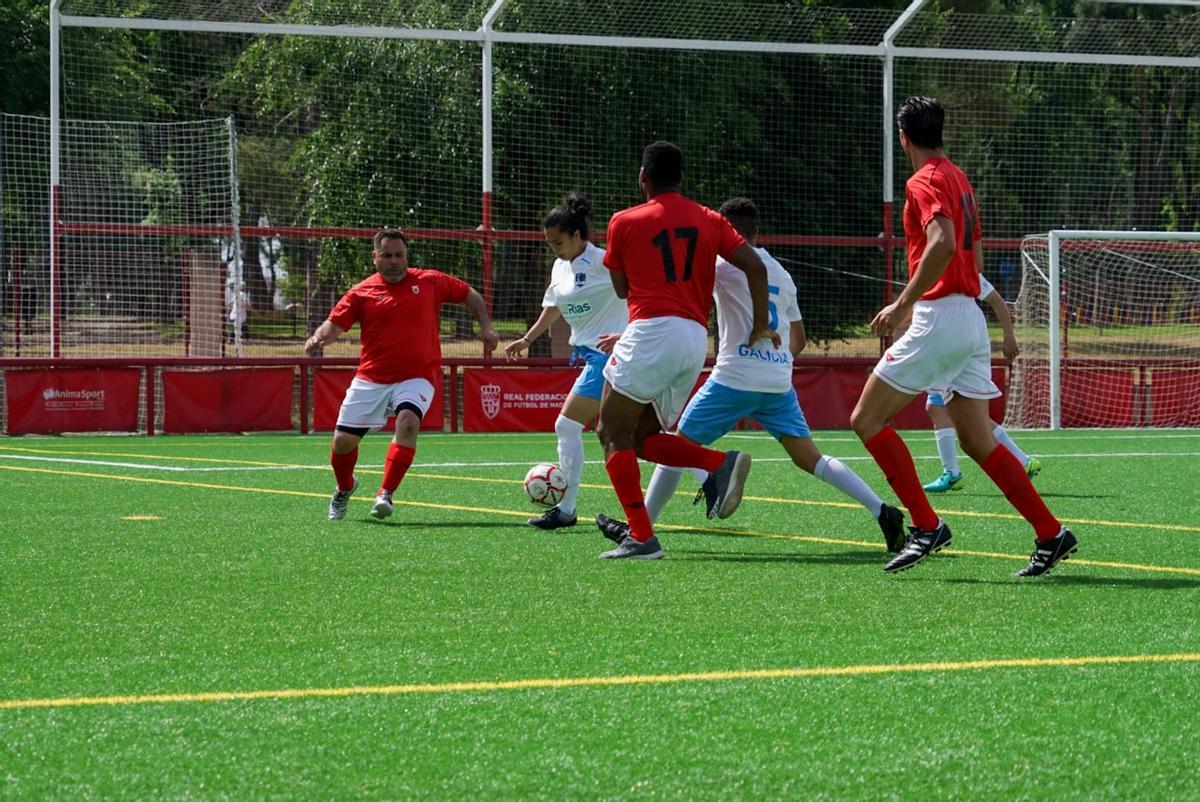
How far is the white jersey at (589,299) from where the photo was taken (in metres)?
11.0

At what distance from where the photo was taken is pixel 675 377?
8609 millimetres

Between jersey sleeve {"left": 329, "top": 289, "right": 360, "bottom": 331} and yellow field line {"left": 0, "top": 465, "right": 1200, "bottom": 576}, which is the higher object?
jersey sleeve {"left": 329, "top": 289, "right": 360, "bottom": 331}

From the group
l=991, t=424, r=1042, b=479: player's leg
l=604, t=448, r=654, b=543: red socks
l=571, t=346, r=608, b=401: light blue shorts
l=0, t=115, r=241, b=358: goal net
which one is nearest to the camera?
l=604, t=448, r=654, b=543: red socks

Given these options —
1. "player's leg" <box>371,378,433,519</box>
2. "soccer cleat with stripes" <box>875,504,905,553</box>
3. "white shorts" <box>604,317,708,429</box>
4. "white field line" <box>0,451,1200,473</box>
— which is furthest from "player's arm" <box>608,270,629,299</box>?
"white field line" <box>0,451,1200,473</box>

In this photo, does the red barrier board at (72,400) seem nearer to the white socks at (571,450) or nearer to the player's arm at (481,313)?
the player's arm at (481,313)

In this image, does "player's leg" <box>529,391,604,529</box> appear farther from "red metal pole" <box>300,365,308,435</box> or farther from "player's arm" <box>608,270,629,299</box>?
"red metal pole" <box>300,365,308,435</box>

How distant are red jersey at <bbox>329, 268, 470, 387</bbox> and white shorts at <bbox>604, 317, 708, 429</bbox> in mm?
3291

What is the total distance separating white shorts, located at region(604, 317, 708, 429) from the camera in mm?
8484

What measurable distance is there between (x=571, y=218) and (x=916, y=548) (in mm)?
3791

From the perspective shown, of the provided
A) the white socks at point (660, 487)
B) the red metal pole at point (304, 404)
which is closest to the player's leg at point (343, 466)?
the white socks at point (660, 487)

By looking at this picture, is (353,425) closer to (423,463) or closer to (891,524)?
(891,524)

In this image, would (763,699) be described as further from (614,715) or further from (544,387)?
(544,387)

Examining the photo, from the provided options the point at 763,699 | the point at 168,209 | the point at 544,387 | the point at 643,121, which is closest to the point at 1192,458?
the point at 544,387

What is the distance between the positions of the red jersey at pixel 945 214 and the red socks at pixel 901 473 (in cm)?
76
